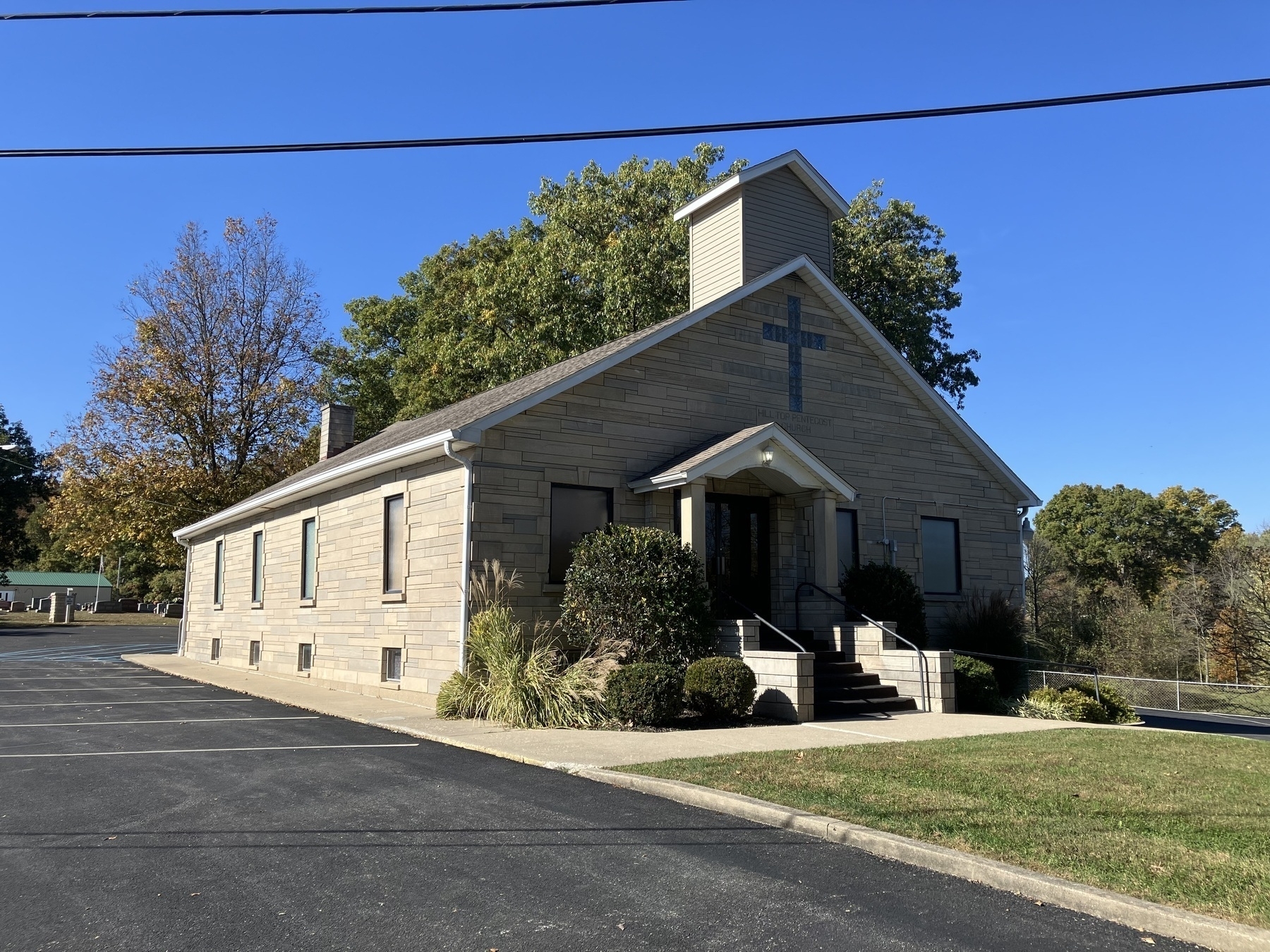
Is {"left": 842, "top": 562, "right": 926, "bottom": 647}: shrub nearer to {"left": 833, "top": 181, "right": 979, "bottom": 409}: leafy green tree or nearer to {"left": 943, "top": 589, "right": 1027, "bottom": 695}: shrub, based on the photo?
{"left": 943, "top": 589, "right": 1027, "bottom": 695}: shrub

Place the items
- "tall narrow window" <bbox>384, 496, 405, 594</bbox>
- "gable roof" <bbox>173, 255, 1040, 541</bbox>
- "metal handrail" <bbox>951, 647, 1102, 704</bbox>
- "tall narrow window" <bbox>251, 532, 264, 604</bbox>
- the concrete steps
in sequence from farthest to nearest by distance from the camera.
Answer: "tall narrow window" <bbox>251, 532, 264, 604</bbox> < "tall narrow window" <bbox>384, 496, 405, 594</bbox> < "metal handrail" <bbox>951, 647, 1102, 704</bbox> < "gable roof" <bbox>173, 255, 1040, 541</bbox> < the concrete steps

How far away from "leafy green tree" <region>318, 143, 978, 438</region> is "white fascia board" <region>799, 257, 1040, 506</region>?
10558 mm

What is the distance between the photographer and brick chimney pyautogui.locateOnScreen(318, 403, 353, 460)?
27.4m

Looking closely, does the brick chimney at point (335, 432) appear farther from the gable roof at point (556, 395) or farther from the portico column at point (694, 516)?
the portico column at point (694, 516)

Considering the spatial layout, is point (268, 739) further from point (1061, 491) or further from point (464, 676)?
point (1061, 491)

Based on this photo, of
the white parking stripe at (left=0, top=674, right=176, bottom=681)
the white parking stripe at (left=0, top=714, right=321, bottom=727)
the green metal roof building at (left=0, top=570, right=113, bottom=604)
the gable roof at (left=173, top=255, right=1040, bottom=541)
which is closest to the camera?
the white parking stripe at (left=0, top=714, right=321, bottom=727)

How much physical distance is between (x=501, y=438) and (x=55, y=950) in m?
10.5

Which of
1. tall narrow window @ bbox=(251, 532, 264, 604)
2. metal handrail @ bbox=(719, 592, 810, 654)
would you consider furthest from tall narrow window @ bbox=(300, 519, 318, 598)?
metal handrail @ bbox=(719, 592, 810, 654)

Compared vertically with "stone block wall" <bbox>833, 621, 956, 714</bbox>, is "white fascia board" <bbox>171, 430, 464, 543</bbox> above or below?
above

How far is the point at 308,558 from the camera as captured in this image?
67.1 ft

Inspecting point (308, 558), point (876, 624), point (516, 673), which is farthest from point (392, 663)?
point (876, 624)

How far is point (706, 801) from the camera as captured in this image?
7.61 meters

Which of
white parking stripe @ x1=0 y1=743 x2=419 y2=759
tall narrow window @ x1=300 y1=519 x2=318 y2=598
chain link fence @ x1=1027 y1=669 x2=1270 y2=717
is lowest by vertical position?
chain link fence @ x1=1027 y1=669 x2=1270 y2=717

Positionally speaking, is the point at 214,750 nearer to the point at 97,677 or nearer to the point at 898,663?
the point at 898,663
